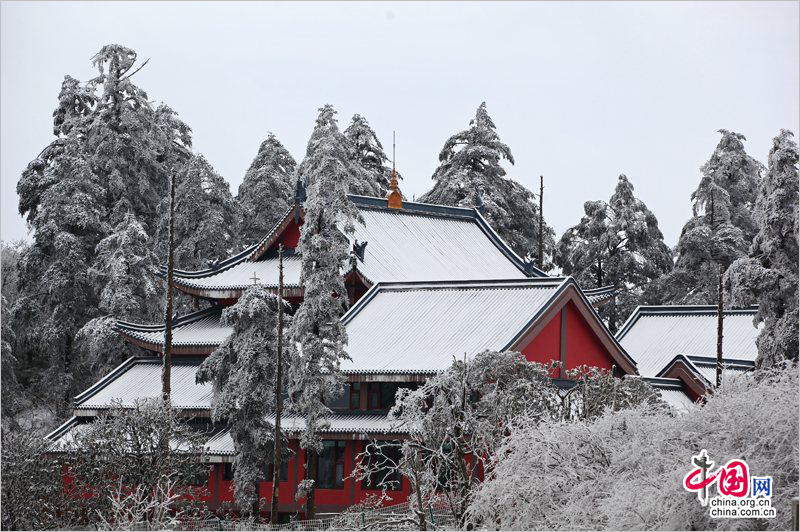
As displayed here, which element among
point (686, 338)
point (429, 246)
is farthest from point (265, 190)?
point (686, 338)

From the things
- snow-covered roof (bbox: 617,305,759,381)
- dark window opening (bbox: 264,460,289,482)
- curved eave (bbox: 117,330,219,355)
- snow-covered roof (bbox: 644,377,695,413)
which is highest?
snow-covered roof (bbox: 617,305,759,381)

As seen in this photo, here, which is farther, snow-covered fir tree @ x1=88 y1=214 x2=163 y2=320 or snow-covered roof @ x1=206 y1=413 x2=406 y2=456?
snow-covered fir tree @ x1=88 y1=214 x2=163 y2=320

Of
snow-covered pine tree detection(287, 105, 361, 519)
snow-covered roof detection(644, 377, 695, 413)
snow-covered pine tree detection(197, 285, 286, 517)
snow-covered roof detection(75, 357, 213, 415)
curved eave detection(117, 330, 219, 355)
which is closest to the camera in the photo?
snow-covered pine tree detection(287, 105, 361, 519)

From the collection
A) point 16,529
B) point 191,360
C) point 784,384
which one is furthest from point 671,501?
point 191,360

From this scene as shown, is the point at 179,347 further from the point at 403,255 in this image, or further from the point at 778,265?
the point at 778,265

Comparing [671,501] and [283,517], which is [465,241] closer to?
[283,517]

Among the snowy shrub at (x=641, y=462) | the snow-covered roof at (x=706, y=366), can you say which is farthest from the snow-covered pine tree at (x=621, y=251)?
the snowy shrub at (x=641, y=462)

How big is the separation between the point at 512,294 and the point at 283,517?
864 cm

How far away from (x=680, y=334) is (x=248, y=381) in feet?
68.9

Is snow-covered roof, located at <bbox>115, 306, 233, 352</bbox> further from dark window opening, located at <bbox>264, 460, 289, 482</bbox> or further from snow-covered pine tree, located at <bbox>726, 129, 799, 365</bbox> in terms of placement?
snow-covered pine tree, located at <bbox>726, 129, 799, 365</bbox>

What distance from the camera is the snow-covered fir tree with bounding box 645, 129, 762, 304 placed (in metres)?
60.0

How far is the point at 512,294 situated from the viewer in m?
38.3

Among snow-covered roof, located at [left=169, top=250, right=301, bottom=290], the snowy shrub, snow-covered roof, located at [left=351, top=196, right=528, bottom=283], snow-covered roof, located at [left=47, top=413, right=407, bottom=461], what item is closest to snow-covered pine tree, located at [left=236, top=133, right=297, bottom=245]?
snow-covered roof, located at [left=351, top=196, right=528, bottom=283]

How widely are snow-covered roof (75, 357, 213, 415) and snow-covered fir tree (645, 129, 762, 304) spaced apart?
2508cm
